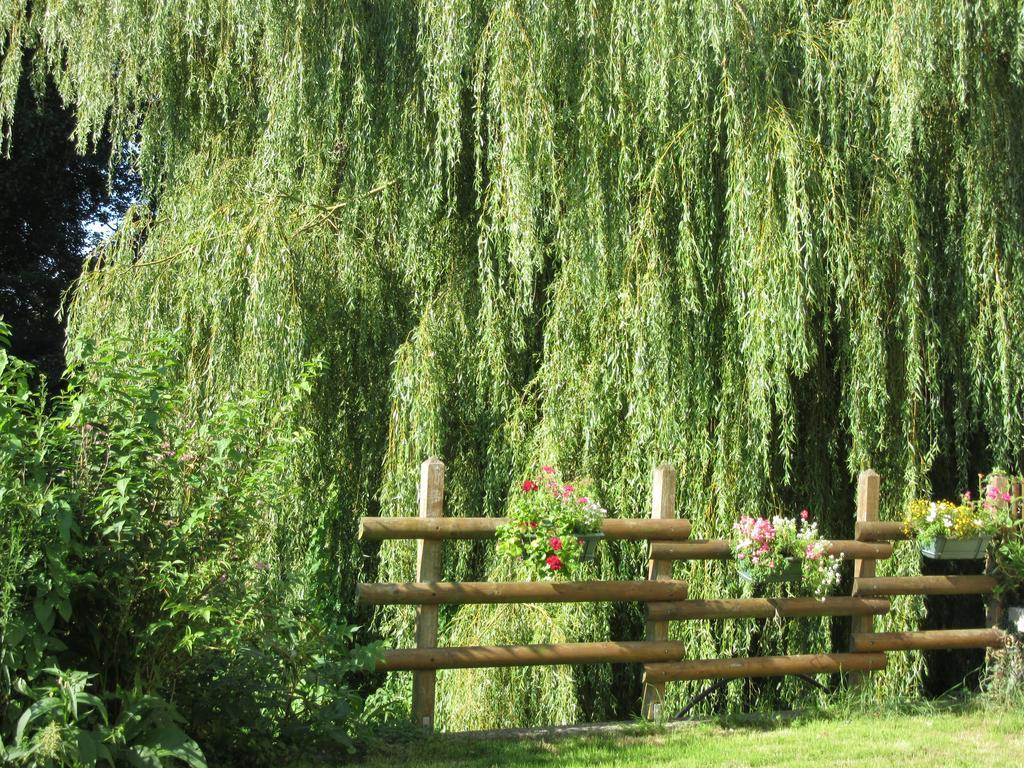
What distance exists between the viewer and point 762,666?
5.71 metres

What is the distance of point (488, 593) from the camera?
16.9ft

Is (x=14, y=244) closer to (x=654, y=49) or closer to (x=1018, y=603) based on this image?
(x=654, y=49)

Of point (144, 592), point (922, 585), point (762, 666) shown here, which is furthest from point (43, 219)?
point (922, 585)

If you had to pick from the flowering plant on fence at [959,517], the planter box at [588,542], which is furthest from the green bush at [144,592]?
the flowering plant on fence at [959,517]

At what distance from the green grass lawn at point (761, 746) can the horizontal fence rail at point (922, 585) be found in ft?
2.31

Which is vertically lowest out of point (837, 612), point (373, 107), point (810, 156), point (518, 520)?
point (837, 612)

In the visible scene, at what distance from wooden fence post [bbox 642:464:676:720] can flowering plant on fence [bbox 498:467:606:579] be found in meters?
0.47

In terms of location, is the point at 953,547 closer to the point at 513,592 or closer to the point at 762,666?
the point at 762,666

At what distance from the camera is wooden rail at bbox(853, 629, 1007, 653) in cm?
590

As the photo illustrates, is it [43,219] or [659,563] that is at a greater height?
[43,219]

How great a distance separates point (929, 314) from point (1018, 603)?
180 centimetres

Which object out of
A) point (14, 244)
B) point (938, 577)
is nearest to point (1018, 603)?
point (938, 577)

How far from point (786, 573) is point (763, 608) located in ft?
0.78

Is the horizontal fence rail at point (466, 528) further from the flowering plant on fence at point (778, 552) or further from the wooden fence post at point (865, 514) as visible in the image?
the wooden fence post at point (865, 514)
